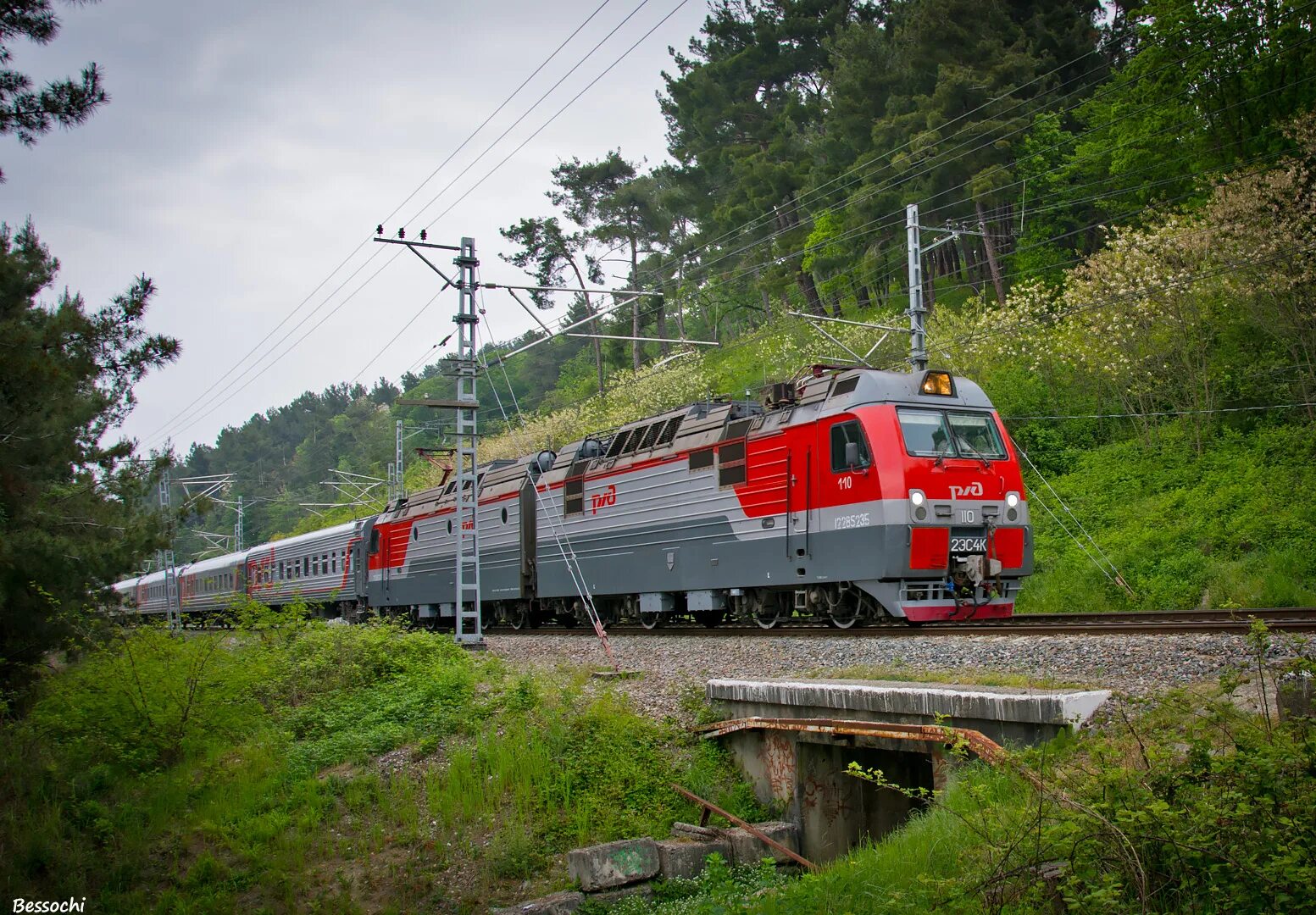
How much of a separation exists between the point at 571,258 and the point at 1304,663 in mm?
48710

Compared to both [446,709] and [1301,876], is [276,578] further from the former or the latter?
[1301,876]

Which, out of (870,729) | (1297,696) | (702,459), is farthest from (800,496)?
(1297,696)

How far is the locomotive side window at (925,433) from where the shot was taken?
1462 cm

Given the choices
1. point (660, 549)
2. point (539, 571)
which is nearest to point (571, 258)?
point (539, 571)

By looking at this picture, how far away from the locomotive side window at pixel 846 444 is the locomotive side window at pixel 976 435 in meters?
1.51

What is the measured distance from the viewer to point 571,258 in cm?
5262

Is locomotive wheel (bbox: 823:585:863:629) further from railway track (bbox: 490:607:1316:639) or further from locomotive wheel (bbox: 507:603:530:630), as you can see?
locomotive wheel (bbox: 507:603:530:630)

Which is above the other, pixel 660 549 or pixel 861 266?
pixel 861 266

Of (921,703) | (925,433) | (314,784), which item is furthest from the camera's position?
(925,433)

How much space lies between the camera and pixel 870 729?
900 centimetres

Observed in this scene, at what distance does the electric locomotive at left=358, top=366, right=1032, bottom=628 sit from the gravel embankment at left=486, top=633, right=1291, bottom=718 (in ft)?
3.96

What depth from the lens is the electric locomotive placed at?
14461mm

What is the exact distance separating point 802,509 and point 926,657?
4590mm

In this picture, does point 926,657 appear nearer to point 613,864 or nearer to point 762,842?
point 762,842
